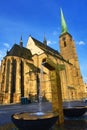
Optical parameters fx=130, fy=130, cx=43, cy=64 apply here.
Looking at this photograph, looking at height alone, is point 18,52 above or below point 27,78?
above

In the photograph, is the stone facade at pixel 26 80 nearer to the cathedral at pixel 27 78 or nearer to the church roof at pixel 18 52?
the cathedral at pixel 27 78

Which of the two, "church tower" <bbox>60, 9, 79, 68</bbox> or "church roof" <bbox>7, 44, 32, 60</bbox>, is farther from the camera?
"church tower" <bbox>60, 9, 79, 68</bbox>

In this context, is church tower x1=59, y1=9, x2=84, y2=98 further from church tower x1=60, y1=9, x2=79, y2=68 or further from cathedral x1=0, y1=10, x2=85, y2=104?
cathedral x1=0, y1=10, x2=85, y2=104

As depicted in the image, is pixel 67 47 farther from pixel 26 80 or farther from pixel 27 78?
pixel 26 80

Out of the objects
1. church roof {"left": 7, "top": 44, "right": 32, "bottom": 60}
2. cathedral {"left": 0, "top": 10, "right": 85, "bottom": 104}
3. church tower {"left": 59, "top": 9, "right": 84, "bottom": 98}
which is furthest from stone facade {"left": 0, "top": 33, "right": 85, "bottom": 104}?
church tower {"left": 59, "top": 9, "right": 84, "bottom": 98}

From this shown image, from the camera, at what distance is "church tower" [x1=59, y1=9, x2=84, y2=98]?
48.3 metres

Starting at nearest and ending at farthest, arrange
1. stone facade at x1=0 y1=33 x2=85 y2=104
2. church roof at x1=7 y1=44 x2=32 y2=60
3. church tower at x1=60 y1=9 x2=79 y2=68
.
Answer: stone facade at x1=0 y1=33 x2=85 y2=104
church roof at x1=7 y1=44 x2=32 y2=60
church tower at x1=60 y1=9 x2=79 y2=68

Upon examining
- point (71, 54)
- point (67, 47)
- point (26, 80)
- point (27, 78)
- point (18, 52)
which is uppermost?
point (67, 47)

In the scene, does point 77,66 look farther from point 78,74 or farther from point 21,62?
point 21,62

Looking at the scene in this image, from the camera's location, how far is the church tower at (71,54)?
48256 mm

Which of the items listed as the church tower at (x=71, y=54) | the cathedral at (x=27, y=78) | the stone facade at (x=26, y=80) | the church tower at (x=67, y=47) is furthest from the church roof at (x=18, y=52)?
the church tower at (x=71, y=54)

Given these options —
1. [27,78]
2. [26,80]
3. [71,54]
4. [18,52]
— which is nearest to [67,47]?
[71,54]

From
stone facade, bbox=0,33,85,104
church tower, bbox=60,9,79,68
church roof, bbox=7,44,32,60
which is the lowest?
stone facade, bbox=0,33,85,104

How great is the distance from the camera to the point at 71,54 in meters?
51.8
